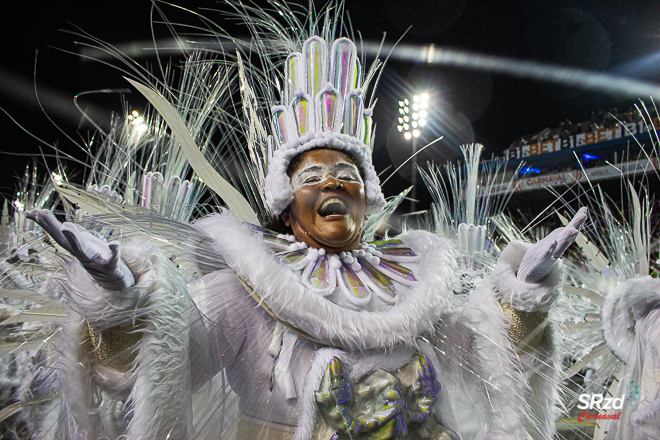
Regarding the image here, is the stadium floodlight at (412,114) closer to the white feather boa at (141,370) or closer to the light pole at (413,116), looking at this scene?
the light pole at (413,116)

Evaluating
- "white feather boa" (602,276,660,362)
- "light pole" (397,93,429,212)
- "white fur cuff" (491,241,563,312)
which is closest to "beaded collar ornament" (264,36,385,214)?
"white fur cuff" (491,241,563,312)

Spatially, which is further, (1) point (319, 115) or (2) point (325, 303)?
(1) point (319, 115)

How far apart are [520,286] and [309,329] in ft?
2.46

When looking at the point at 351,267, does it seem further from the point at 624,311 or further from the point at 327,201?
the point at 624,311

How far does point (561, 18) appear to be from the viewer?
335cm

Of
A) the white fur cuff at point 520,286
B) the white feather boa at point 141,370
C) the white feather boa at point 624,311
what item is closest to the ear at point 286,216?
the white feather boa at point 141,370

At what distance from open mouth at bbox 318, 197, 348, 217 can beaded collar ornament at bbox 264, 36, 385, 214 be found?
6.2 inches

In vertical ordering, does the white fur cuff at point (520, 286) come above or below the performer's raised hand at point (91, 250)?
above

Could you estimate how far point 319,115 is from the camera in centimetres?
183

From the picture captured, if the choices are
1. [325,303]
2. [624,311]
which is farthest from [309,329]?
[624,311]

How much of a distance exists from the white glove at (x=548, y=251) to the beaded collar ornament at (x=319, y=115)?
2.12 feet

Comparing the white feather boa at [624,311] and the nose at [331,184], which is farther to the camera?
the white feather boa at [624,311]

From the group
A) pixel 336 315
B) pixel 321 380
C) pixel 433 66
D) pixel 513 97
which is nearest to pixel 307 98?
pixel 336 315

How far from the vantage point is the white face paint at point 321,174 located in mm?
1721
